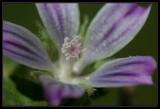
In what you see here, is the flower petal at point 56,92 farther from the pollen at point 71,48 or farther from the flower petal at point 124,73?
the pollen at point 71,48

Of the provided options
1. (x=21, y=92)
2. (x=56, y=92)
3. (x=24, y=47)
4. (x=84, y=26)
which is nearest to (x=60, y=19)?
(x=84, y=26)

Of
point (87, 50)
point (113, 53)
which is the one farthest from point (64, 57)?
point (113, 53)

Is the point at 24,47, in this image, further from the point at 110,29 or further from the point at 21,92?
the point at 110,29

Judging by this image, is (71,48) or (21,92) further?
(71,48)

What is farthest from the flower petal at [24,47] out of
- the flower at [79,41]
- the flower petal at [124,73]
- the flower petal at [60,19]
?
the flower petal at [124,73]

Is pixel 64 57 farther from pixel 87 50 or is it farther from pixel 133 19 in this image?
pixel 133 19

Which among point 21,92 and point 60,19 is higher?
point 60,19

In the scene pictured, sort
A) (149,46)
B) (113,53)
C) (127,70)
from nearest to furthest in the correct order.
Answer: (127,70) < (113,53) < (149,46)
